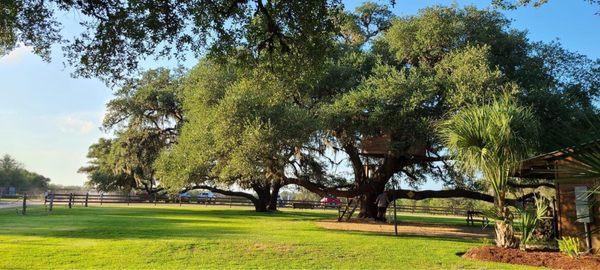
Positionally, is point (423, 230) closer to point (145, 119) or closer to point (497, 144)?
point (497, 144)

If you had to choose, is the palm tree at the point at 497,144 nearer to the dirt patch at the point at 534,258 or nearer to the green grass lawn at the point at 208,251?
the dirt patch at the point at 534,258

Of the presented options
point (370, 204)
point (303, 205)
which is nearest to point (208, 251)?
point (370, 204)

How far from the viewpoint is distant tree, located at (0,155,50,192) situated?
8094cm

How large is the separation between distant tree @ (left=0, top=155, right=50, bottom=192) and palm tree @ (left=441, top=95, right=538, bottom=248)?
86.1 metres

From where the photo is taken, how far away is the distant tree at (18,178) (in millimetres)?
80938

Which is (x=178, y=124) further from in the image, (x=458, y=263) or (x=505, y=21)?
(x=458, y=263)

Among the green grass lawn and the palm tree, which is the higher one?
the palm tree


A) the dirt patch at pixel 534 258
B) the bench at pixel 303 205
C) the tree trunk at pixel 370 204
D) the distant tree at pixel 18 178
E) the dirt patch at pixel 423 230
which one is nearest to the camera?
the dirt patch at pixel 534 258

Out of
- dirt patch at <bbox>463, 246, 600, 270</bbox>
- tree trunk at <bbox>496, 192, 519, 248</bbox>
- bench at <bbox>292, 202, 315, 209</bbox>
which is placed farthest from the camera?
bench at <bbox>292, 202, 315, 209</bbox>

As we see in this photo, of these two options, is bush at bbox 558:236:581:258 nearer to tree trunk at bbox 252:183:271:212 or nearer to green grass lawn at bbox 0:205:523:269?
green grass lawn at bbox 0:205:523:269

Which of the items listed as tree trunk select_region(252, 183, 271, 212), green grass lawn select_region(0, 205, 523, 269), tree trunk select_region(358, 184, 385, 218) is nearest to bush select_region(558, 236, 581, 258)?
green grass lawn select_region(0, 205, 523, 269)

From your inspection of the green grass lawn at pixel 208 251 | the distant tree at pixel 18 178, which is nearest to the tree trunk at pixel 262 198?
the green grass lawn at pixel 208 251

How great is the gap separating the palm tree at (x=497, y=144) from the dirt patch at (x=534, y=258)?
956 mm

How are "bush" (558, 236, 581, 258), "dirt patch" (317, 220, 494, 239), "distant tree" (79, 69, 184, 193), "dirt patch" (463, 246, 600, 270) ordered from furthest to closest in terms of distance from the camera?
"distant tree" (79, 69, 184, 193) < "dirt patch" (317, 220, 494, 239) < "bush" (558, 236, 581, 258) < "dirt patch" (463, 246, 600, 270)
